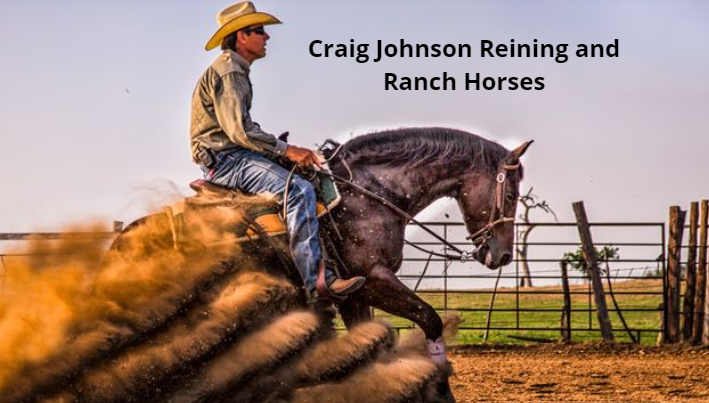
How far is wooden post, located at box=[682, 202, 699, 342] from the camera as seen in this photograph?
14.7 metres

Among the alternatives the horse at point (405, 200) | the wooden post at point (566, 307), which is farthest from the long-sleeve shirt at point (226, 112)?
the wooden post at point (566, 307)

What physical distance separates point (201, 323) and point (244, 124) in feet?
4.31

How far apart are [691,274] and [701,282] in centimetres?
18

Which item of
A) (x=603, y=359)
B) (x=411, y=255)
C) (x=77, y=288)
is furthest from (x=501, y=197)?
(x=603, y=359)

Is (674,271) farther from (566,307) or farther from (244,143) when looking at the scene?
(244,143)

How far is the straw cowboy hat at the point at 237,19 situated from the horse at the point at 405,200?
0.95 m

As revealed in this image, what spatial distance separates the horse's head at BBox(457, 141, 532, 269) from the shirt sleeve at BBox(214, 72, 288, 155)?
142cm

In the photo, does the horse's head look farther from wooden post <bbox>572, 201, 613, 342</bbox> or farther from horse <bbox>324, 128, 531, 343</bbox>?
wooden post <bbox>572, 201, 613, 342</bbox>

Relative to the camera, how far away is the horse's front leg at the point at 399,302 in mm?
6602

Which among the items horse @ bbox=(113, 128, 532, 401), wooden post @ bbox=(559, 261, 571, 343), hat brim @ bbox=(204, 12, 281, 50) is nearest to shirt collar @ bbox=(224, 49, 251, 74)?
hat brim @ bbox=(204, 12, 281, 50)

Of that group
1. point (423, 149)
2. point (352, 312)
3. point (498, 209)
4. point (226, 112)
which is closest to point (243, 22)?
point (226, 112)

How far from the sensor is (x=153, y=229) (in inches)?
237

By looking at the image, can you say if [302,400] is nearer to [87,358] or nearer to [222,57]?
[87,358]

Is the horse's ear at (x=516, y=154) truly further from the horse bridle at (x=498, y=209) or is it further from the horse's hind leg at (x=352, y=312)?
the horse's hind leg at (x=352, y=312)
